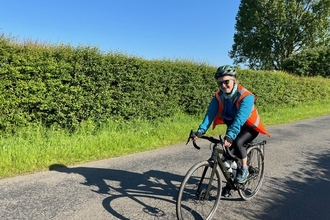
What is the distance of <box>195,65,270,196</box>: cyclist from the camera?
362cm

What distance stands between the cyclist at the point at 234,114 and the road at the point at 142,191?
0.76 m

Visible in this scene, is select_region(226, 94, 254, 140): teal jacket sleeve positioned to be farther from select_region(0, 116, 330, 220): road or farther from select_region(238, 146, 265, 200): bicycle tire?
select_region(0, 116, 330, 220): road

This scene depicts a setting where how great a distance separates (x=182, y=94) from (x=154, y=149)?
14.0 ft

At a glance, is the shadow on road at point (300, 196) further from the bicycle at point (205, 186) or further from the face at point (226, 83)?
the face at point (226, 83)

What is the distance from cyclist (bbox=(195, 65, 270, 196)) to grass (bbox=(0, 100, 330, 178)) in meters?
3.24

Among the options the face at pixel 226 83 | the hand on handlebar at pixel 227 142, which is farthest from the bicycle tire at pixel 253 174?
the face at pixel 226 83

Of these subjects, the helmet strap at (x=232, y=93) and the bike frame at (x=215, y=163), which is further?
the helmet strap at (x=232, y=93)

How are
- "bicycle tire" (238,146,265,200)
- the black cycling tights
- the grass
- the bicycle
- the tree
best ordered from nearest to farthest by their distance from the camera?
the bicycle
the black cycling tights
"bicycle tire" (238,146,265,200)
the grass
the tree

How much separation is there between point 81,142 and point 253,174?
4192 mm

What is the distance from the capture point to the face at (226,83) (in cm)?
367

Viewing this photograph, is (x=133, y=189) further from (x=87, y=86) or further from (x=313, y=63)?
(x=313, y=63)

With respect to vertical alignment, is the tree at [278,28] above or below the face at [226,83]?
above

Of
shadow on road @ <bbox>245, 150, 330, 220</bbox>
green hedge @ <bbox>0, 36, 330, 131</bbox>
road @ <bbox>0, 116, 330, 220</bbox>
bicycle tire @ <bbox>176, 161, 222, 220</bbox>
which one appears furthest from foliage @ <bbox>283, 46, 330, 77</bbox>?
bicycle tire @ <bbox>176, 161, 222, 220</bbox>

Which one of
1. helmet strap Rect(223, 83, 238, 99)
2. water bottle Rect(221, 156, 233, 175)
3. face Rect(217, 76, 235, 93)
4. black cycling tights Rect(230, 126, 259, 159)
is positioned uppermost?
face Rect(217, 76, 235, 93)
